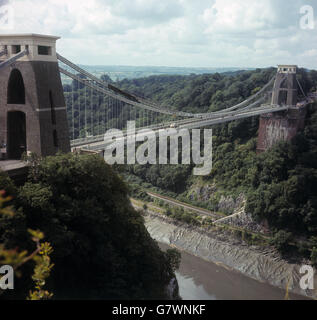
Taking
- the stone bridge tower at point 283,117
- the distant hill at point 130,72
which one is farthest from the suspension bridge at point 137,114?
the distant hill at point 130,72

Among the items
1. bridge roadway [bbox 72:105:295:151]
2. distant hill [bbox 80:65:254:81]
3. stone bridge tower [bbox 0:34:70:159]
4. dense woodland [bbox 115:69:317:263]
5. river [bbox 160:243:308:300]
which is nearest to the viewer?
stone bridge tower [bbox 0:34:70:159]

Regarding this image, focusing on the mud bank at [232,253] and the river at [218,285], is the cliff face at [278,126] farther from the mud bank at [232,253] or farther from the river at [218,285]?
the river at [218,285]

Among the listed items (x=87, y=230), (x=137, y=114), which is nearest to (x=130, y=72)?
(x=137, y=114)

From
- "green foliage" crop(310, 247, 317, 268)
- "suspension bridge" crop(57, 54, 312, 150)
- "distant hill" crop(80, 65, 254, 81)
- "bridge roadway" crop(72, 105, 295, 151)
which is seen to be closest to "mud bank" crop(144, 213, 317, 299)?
"green foliage" crop(310, 247, 317, 268)

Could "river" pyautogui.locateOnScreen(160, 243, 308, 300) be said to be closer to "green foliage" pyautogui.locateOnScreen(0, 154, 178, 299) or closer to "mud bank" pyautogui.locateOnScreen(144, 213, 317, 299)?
"mud bank" pyautogui.locateOnScreen(144, 213, 317, 299)
